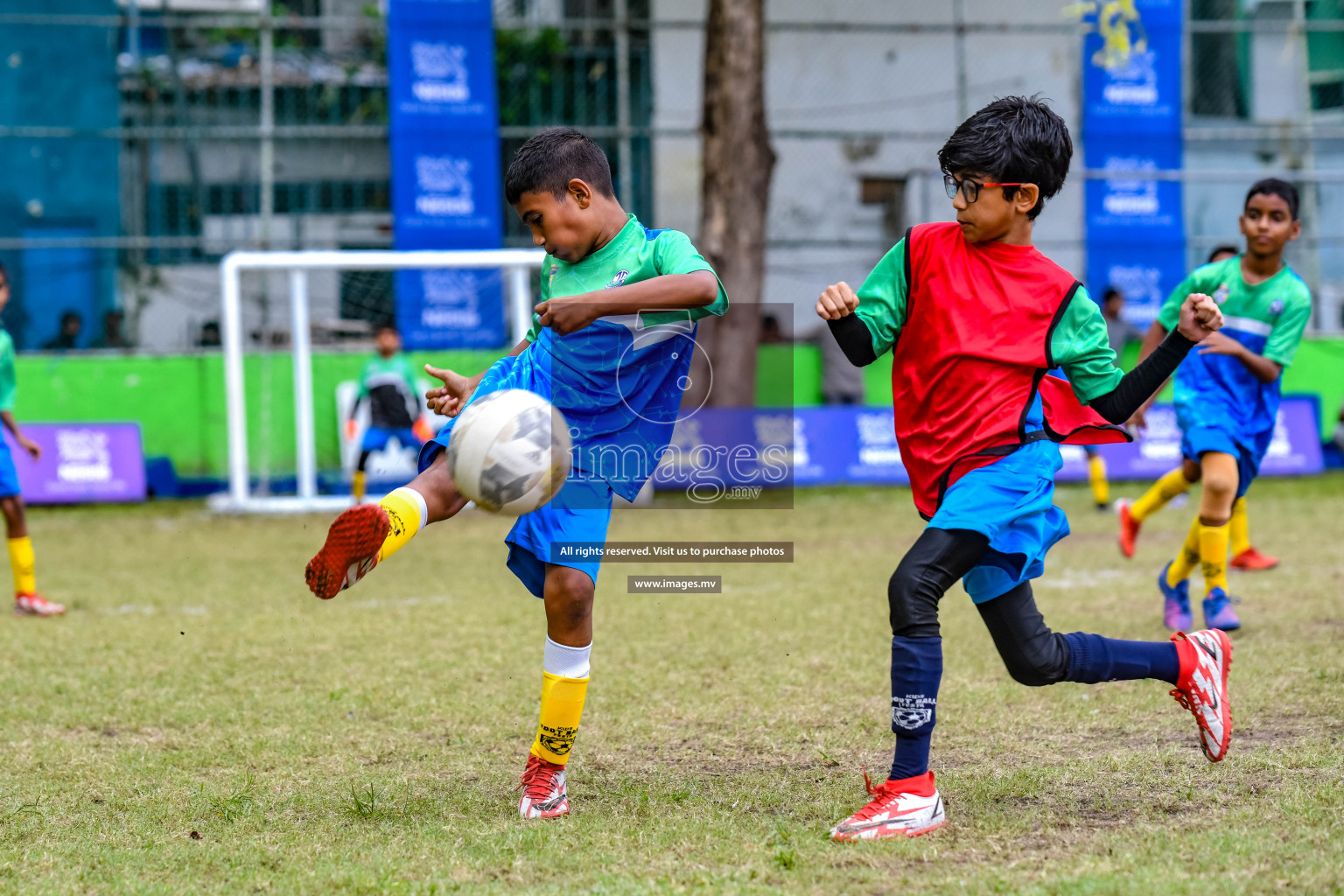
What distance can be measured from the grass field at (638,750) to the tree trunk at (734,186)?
6.30 metres

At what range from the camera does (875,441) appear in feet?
45.5

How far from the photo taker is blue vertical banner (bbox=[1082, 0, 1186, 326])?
15.5m

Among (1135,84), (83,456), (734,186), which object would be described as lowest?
(83,456)

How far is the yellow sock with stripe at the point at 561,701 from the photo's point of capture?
3.61 m

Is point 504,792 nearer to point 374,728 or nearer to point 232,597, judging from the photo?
point 374,728

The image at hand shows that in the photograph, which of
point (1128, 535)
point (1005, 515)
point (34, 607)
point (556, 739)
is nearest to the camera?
point (1005, 515)

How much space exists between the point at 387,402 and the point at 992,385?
375 inches

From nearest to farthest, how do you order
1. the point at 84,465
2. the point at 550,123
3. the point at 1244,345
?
1. the point at 1244,345
2. the point at 84,465
3. the point at 550,123

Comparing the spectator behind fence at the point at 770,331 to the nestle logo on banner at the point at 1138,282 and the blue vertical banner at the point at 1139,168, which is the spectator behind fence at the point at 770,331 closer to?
the blue vertical banner at the point at 1139,168

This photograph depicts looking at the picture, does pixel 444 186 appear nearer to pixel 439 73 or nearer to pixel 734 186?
pixel 439 73

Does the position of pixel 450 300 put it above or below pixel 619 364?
above

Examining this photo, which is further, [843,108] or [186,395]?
[843,108]

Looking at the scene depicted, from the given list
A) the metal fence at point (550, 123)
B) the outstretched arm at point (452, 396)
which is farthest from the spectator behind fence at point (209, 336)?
the outstretched arm at point (452, 396)

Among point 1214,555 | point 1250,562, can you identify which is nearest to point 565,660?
point 1214,555
